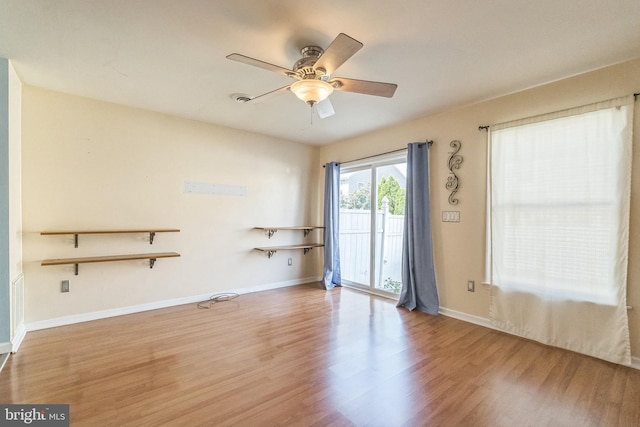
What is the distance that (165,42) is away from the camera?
213cm

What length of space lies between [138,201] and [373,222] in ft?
10.8

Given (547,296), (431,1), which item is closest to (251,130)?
(431,1)

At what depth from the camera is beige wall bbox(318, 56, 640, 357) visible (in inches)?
90.0

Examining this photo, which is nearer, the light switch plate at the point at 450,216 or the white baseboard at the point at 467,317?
the white baseboard at the point at 467,317

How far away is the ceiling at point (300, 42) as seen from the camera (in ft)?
5.78

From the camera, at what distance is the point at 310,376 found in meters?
Result: 2.11

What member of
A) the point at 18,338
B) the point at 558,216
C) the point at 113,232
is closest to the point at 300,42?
the point at 558,216

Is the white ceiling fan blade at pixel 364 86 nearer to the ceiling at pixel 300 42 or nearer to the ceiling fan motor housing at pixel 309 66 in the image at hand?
the ceiling fan motor housing at pixel 309 66

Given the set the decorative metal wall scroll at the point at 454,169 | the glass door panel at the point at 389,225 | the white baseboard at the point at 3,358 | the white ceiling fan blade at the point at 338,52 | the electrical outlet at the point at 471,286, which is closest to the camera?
the white ceiling fan blade at the point at 338,52

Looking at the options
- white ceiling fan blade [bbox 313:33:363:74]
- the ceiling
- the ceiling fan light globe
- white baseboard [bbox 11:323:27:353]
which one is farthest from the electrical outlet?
white baseboard [bbox 11:323:27:353]

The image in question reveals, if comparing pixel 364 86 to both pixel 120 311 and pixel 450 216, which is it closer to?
pixel 450 216

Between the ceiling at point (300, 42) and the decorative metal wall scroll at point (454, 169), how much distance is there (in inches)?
20.6

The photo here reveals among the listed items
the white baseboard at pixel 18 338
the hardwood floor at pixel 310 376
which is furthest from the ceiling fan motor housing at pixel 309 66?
the white baseboard at pixel 18 338

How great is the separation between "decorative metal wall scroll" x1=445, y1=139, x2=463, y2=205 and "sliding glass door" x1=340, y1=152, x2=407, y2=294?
724mm
